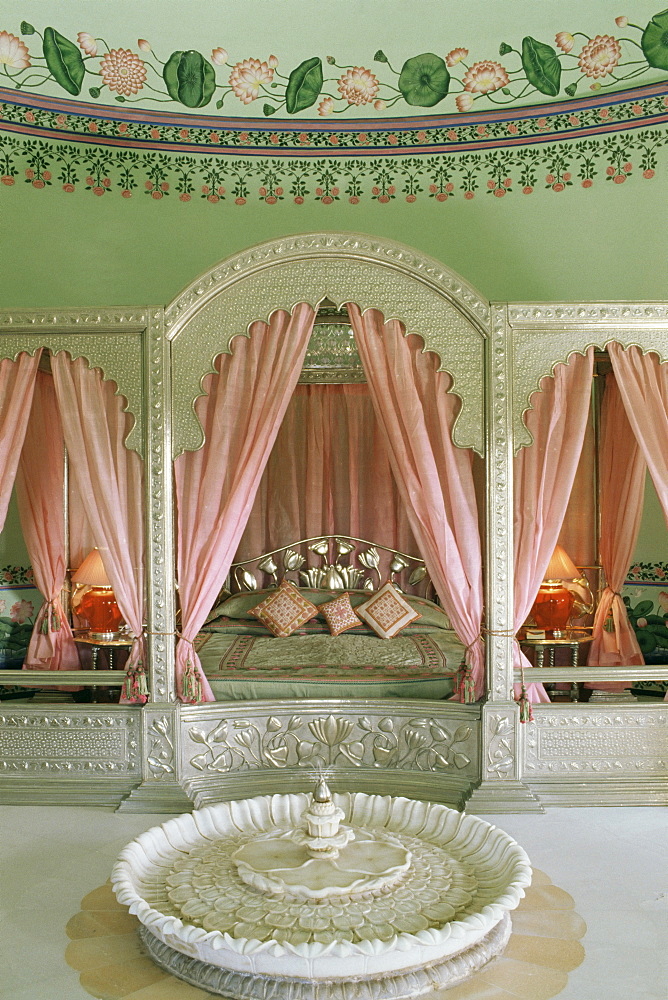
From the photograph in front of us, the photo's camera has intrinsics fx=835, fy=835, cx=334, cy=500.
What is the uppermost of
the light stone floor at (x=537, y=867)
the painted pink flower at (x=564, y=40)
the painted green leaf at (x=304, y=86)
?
the painted pink flower at (x=564, y=40)

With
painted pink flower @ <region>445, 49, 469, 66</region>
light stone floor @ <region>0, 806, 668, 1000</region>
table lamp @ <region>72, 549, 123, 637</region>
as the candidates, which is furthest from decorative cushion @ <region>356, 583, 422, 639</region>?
painted pink flower @ <region>445, 49, 469, 66</region>

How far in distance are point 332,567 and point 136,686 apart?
2.10 meters

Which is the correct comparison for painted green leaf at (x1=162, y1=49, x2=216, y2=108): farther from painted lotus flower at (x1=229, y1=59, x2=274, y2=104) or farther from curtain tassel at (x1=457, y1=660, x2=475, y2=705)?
curtain tassel at (x1=457, y1=660, x2=475, y2=705)

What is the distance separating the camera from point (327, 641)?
18.0 feet

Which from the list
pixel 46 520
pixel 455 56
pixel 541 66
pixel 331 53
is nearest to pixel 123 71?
pixel 331 53

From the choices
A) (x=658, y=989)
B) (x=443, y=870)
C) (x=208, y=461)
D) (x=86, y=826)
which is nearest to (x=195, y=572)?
(x=208, y=461)

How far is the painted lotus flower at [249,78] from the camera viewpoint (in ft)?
18.1

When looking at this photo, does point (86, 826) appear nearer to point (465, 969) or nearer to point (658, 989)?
point (465, 969)

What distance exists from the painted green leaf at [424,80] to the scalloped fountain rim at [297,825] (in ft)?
15.1

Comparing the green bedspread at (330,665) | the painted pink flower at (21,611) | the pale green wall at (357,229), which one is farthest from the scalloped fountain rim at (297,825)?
the pale green wall at (357,229)

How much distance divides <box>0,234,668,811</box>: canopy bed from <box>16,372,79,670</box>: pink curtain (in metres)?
0.66

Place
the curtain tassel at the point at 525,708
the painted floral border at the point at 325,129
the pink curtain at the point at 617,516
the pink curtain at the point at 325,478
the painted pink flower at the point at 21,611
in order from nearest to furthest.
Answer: the curtain tassel at the point at 525,708, the pink curtain at the point at 617,516, the painted floral border at the point at 325,129, the painted pink flower at the point at 21,611, the pink curtain at the point at 325,478

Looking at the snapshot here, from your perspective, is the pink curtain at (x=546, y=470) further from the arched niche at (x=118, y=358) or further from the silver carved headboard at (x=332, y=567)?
the arched niche at (x=118, y=358)

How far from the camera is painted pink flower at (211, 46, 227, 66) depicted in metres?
5.39
